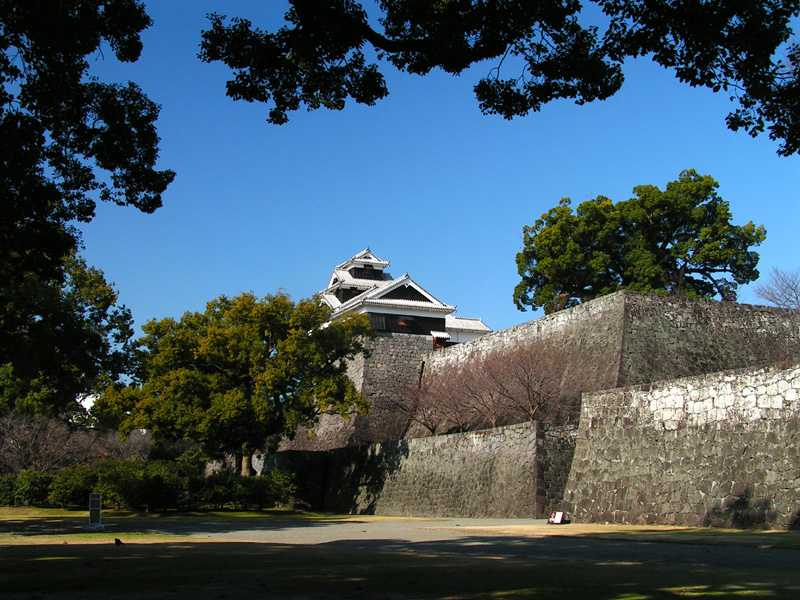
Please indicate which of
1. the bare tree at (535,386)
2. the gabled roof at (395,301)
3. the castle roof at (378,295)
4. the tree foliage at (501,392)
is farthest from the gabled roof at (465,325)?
the bare tree at (535,386)

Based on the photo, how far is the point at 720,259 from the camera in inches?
1385

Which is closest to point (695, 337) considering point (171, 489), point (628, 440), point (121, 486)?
point (628, 440)

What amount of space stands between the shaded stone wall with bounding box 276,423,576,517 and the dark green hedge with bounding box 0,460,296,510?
145 inches

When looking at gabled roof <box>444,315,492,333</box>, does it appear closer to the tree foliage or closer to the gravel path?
the tree foliage

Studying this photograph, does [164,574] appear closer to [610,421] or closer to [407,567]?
[407,567]

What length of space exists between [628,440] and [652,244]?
73.4 ft

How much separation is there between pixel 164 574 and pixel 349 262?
46453mm

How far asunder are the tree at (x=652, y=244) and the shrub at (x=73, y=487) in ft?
76.0

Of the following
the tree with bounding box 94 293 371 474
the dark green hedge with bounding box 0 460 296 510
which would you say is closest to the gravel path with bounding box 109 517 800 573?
the dark green hedge with bounding box 0 460 296 510

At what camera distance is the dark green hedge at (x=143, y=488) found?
2073 centimetres

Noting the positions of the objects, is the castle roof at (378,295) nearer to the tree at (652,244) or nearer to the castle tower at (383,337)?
the castle tower at (383,337)

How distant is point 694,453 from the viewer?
14172 mm

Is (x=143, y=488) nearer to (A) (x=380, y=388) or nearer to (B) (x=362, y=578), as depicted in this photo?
(A) (x=380, y=388)

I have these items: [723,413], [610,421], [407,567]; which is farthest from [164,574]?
[610,421]
